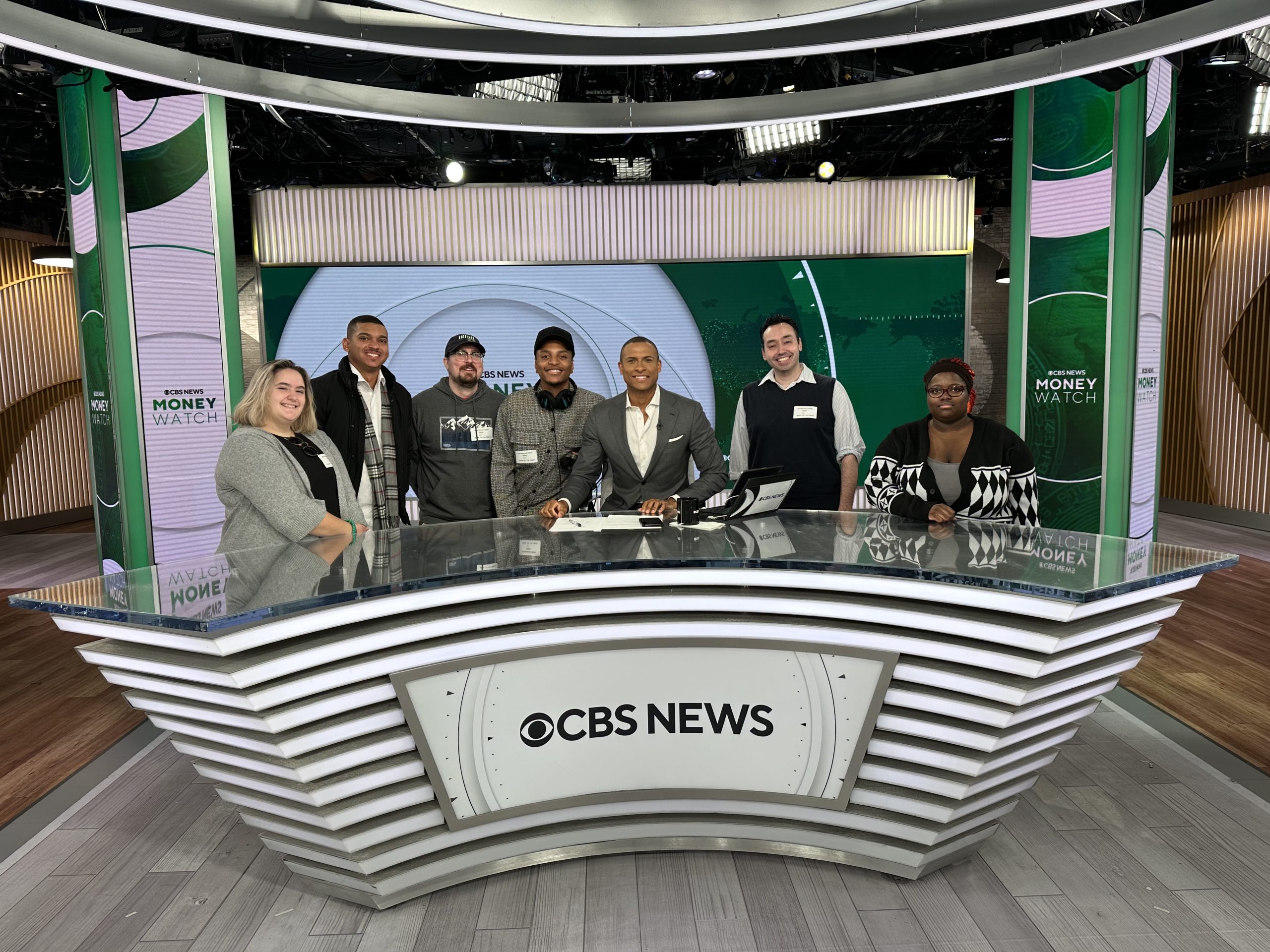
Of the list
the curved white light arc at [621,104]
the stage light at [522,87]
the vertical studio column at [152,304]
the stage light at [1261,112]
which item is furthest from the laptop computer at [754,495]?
the stage light at [1261,112]

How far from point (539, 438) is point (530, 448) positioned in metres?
0.06

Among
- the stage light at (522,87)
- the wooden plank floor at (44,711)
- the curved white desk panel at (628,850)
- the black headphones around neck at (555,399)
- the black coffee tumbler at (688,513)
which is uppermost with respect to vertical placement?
the stage light at (522,87)

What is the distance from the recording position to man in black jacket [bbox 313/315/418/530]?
392 cm

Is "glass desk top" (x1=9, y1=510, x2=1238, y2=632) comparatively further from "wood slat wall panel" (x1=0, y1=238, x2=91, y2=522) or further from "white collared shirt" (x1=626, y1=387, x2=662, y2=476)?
"wood slat wall panel" (x1=0, y1=238, x2=91, y2=522)

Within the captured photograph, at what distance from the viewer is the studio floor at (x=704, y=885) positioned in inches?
92.9

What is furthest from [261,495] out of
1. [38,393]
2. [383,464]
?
[38,393]

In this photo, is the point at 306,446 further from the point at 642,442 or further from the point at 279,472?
the point at 642,442

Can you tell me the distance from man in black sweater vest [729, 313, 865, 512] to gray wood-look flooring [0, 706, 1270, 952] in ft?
5.36

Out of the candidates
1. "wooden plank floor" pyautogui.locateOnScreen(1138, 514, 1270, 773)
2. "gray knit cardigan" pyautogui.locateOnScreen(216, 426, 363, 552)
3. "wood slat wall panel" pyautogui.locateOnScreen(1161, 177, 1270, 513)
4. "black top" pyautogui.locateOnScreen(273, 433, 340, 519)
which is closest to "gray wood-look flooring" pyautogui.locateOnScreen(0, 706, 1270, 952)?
"wooden plank floor" pyautogui.locateOnScreen(1138, 514, 1270, 773)

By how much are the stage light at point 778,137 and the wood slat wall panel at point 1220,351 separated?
15.4ft

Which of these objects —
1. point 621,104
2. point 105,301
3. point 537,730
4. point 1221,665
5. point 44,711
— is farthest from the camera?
point 105,301

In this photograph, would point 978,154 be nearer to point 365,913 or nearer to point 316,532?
point 316,532

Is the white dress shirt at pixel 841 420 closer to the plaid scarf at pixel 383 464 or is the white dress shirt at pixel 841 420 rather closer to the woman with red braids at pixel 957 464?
the woman with red braids at pixel 957 464

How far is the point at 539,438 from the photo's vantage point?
3873 millimetres
